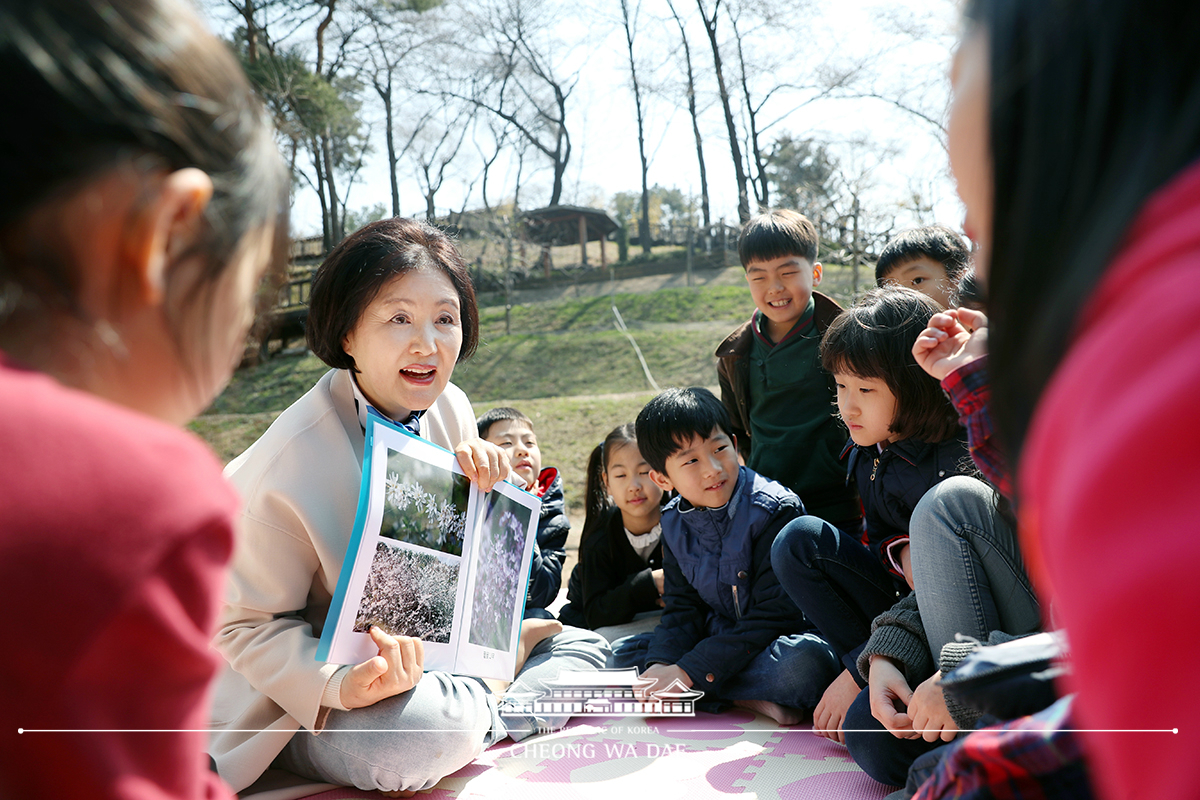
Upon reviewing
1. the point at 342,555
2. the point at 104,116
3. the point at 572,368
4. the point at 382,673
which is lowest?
the point at 382,673

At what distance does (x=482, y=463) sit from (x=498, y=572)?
1.00ft

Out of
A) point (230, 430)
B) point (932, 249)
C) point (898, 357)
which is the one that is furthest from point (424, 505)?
point (230, 430)

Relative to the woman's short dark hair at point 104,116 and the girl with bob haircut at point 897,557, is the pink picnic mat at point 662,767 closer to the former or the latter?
the girl with bob haircut at point 897,557

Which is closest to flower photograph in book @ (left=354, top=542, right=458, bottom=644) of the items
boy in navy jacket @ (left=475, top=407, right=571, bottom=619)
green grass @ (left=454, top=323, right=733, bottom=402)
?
boy in navy jacket @ (left=475, top=407, right=571, bottom=619)

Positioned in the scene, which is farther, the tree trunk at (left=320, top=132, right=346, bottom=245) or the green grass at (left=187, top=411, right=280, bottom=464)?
the tree trunk at (left=320, top=132, right=346, bottom=245)

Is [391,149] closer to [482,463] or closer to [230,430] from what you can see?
[230,430]

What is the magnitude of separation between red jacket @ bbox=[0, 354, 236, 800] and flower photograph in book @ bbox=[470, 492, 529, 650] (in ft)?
4.89

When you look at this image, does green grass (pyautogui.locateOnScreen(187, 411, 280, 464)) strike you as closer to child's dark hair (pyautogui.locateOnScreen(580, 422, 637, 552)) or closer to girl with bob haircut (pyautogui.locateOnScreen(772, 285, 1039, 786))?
child's dark hair (pyautogui.locateOnScreen(580, 422, 637, 552))

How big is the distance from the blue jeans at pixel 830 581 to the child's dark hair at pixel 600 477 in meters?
1.17

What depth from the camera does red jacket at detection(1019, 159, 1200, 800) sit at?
40cm

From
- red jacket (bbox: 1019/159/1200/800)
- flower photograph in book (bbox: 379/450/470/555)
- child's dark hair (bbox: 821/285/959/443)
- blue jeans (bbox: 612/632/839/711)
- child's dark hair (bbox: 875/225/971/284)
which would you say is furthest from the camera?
child's dark hair (bbox: 875/225/971/284)

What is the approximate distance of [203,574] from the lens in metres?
0.65

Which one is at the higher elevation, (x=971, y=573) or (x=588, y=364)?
(x=588, y=364)

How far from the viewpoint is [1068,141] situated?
54 cm
